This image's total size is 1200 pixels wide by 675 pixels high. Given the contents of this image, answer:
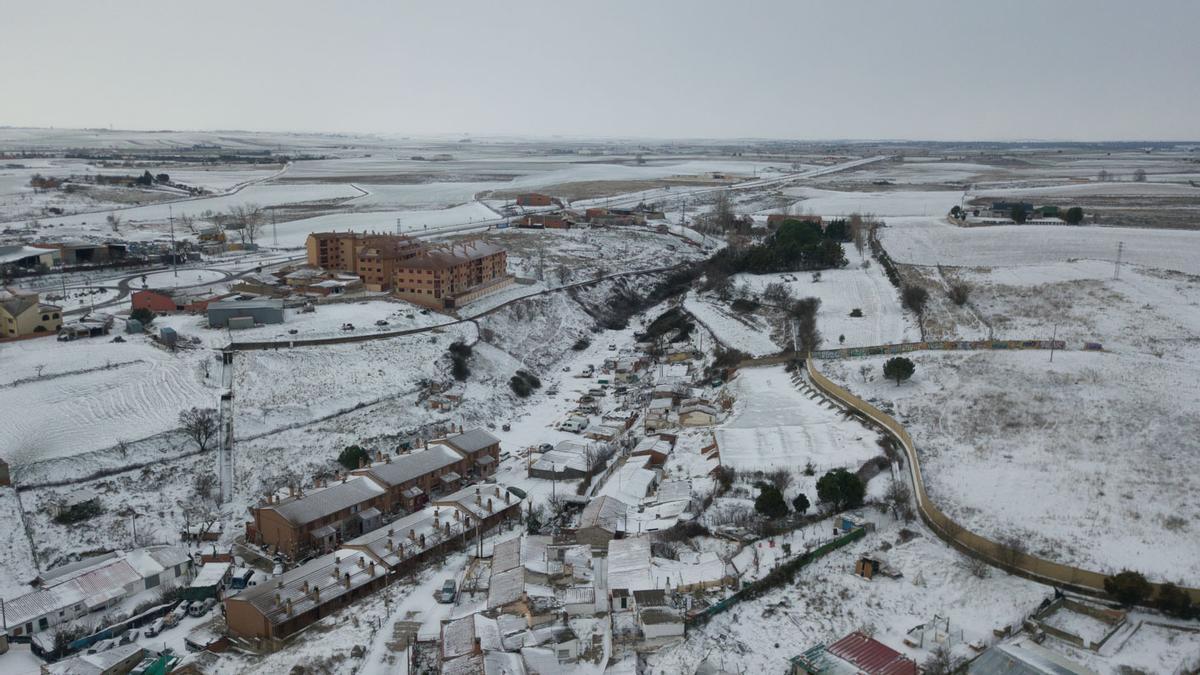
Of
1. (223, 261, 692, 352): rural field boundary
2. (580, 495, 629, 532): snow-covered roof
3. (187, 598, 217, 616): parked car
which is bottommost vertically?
(187, 598, 217, 616): parked car

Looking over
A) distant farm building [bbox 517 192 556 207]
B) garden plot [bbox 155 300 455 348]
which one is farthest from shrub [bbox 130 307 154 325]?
distant farm building [bbox 517 192 556 207]

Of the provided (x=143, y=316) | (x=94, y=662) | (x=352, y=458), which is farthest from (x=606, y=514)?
(x=143, y=316)

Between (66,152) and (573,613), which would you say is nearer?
(573,613)

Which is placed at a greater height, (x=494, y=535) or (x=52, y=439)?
(x=52, y=439)

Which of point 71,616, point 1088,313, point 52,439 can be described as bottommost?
point 71,616

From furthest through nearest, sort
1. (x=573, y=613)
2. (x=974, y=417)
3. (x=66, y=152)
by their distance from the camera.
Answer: (x=66, y=152) → (x=974, y=417) → (x=573, y=613)

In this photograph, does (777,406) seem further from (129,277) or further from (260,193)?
(260,193)

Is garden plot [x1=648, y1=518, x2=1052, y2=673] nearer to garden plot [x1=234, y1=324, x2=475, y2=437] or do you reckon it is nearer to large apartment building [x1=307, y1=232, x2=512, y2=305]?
garden plot [x1=234, y1=324, x2=475, y2=437]

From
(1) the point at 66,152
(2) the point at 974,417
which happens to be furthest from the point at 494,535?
(1) the point at 66,152

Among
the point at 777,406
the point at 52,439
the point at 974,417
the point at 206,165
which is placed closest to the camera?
the point at 52,439
